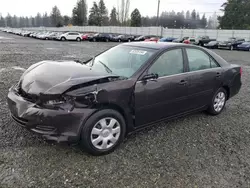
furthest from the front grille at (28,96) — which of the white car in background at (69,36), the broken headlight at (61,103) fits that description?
the white car in background at (69,36)

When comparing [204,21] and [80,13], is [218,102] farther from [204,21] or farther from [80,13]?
[80,13]

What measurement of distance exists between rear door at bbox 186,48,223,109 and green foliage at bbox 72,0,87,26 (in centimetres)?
8698

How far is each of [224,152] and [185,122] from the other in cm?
105

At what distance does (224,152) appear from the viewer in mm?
→ 3137

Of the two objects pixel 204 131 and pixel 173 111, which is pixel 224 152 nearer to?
pixel 204 131

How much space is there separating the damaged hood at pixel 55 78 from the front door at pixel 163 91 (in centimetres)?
59

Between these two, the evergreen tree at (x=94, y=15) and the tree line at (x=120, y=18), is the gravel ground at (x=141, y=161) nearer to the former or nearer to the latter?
the tree line at (x=120, y=18)

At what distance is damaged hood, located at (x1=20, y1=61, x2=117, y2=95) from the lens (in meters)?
2.67

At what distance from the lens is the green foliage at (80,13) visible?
8394 cm

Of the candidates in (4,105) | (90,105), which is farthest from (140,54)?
(4,105)

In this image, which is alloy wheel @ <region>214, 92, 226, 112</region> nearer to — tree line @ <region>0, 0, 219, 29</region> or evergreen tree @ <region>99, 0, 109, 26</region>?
tree line @ <region>0, 0, 219, 29</region>

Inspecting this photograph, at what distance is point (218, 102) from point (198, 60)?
42.7 inches

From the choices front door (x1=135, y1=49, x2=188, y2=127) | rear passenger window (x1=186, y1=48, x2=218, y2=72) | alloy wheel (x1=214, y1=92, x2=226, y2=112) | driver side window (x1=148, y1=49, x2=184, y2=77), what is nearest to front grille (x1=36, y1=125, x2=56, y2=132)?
front door (x1=135, y1=49, x2=188, y2=127)

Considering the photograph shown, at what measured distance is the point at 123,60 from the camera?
11.8ft
